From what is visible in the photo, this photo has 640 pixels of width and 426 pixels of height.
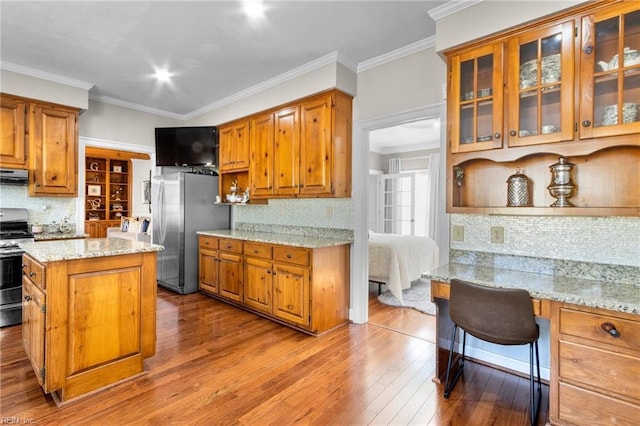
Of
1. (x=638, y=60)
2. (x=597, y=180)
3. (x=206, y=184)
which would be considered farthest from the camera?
(x=206, y=184)

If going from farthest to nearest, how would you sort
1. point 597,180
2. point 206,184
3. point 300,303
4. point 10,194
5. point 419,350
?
point 206,184 → point 10,194 → point 300,303 → point 419,350 → point 597,180

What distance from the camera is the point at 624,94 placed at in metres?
1.76

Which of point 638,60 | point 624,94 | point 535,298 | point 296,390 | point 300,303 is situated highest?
point 638,60

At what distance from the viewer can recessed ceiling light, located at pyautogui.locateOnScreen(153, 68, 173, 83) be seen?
3.57 m

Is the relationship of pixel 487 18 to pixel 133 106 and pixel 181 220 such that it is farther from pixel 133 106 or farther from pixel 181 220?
pixel 133 106

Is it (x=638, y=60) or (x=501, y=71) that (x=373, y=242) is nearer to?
(x=501, y=71)

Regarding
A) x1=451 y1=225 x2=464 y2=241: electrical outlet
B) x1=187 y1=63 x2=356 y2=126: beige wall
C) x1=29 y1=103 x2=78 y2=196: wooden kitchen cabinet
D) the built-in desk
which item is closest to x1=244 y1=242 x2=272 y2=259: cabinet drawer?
x1=187 y1=63 x2=356 y2=126: beige wall

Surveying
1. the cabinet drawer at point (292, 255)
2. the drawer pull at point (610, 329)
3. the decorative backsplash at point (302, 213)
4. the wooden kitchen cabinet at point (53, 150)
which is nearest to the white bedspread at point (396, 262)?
the decorative backsplash at point (302, 213)

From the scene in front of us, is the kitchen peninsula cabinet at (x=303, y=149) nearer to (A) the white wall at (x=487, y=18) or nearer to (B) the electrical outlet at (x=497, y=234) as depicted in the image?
(A) the white wall at (x=487, y=18)

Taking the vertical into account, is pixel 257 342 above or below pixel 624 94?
below

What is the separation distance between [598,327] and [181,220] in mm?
4301

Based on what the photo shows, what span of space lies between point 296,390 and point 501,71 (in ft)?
8.32

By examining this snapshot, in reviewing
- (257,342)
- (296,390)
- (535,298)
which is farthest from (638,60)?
(257,342)

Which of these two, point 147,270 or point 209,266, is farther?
point 209,266
